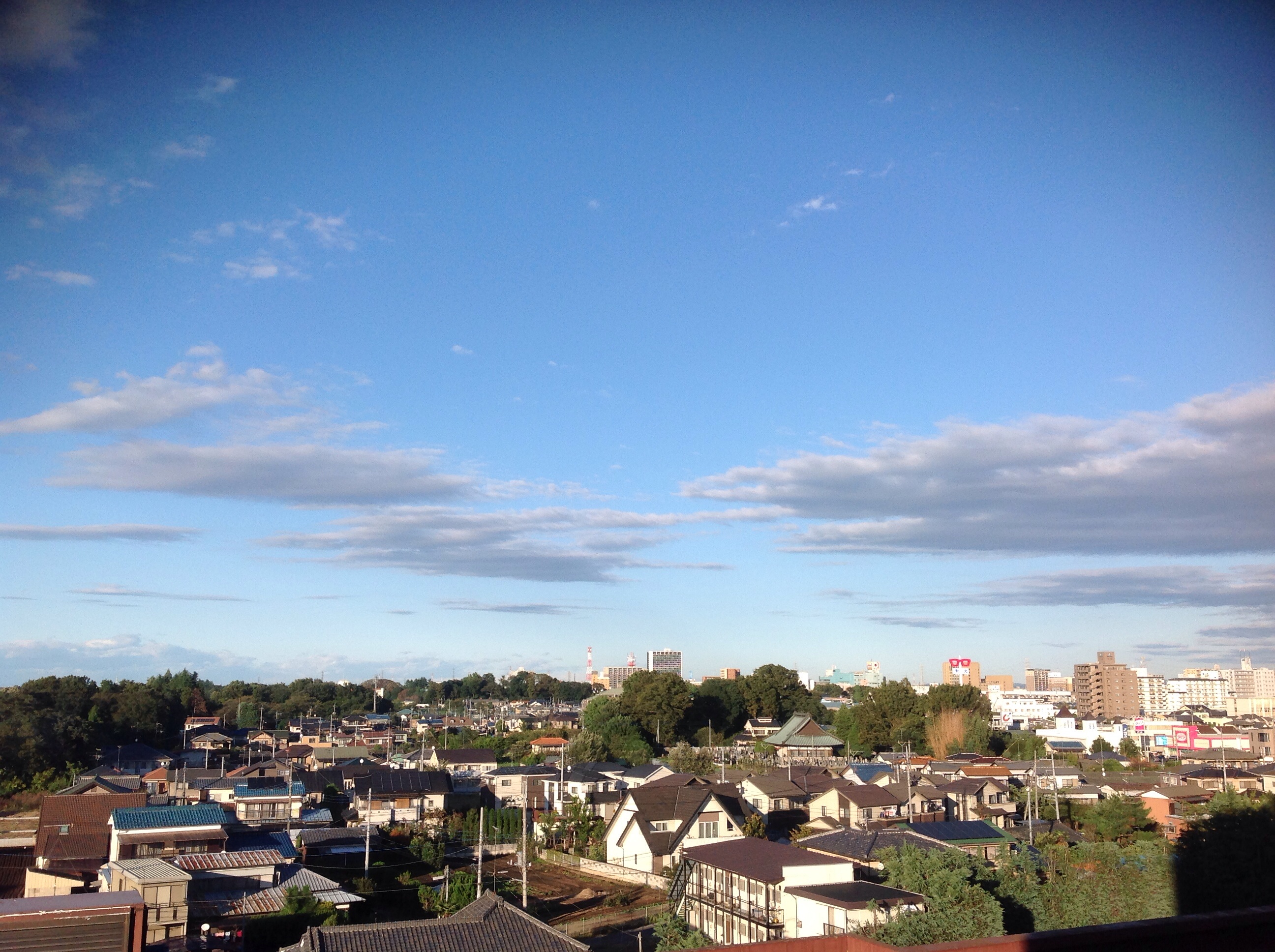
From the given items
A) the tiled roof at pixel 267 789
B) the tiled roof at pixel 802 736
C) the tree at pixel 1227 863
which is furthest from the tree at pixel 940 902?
the tiled roof at pixel 802 736

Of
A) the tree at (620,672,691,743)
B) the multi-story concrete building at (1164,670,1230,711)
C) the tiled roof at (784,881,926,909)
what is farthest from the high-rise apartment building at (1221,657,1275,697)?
the tiled roof at (784,881,926,909)

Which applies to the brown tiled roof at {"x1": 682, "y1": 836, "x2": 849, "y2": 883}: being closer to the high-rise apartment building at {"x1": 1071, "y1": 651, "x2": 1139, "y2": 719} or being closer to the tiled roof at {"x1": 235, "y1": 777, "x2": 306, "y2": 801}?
the tiled roof at {"x1": 235, "y1": 777, "x2": 306, "y2": 801}

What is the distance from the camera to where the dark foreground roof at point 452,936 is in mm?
10141

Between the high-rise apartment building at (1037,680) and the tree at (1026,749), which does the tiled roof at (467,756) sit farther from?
the high-rise apartment building at (1037,680)

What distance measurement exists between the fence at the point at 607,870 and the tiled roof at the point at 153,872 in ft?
27.9

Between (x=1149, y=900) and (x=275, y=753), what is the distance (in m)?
36.5

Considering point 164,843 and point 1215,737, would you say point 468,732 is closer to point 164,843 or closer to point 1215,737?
point 164,843

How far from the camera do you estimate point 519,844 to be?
2212 cm

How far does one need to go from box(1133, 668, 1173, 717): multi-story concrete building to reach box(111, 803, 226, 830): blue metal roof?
75.2m

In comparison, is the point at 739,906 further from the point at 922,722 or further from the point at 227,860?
the point at 922,722

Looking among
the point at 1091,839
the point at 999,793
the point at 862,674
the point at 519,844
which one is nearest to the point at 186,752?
the point at 519,844

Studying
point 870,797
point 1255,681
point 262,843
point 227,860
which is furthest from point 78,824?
point 1255,681

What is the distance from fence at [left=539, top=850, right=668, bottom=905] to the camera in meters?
17.8

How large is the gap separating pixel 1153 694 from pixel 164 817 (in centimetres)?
8495
